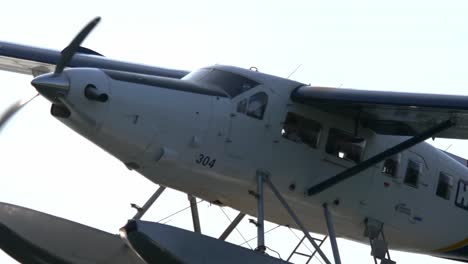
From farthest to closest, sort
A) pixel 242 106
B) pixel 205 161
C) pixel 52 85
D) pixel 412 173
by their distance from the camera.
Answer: pixel 412 173
pixel 242 106
pixel 205 161
pixel 52 85

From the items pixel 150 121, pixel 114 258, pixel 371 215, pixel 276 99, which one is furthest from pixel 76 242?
pixel 371 215

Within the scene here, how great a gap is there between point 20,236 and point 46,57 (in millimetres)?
5843

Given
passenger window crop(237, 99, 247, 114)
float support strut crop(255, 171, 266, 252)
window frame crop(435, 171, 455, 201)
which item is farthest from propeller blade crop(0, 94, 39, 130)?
window frame crop(435, 171, 455, 201)

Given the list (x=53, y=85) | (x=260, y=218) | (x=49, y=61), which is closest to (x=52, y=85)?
(x=53, y=85)

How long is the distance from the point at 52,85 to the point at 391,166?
643cm

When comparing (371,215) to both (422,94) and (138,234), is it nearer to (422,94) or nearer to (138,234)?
(422,94)

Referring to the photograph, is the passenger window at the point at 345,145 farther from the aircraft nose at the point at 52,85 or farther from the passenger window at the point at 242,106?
the aircraft nose at the point at 52,85

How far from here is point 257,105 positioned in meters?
19.4

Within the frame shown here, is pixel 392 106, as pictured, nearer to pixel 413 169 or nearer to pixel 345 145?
pixel 345 145

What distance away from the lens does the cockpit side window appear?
1920 cm

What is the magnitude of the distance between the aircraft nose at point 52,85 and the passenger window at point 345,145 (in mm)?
4772

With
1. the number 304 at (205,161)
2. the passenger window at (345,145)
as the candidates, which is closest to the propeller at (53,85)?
the number 304 at (205,161)

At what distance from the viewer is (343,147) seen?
20.4 metres

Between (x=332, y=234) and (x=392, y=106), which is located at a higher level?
(x=392, y=106)
